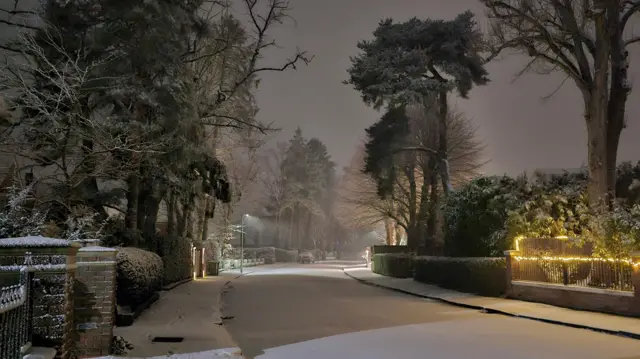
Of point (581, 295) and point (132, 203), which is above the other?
point (132, 203)

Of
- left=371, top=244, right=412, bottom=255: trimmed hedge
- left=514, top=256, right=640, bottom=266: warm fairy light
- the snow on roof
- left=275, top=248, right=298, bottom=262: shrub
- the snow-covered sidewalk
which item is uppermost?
the snow on roof

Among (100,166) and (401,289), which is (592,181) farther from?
(100,166)

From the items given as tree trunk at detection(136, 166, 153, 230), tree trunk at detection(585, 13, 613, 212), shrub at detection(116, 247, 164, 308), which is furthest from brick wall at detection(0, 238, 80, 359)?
tree trunk at detection(585, 13, 613, 212)

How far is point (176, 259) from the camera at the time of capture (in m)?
26.0

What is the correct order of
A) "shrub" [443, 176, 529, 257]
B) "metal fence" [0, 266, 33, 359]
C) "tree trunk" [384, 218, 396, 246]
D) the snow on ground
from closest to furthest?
"metal fence" [0, 266, 33, 359] → the snow on ground → "shrub" [443, 176, 529, 257] → "tree trunk" [384, 218, 396, 246]

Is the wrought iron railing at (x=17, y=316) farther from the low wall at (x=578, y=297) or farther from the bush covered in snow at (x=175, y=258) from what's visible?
the bush covered in snow at (x=175, y=258)

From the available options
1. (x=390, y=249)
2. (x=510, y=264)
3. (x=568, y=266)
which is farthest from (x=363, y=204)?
(x=568, y=266)

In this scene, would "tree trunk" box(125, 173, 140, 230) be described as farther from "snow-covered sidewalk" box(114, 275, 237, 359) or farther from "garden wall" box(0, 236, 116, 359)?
"garden wall" box(0, 236, 116, 359)

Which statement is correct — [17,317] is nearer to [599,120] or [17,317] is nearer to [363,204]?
[599,120]

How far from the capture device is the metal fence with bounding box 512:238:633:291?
15.0 meters

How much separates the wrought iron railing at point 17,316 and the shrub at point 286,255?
228 ft

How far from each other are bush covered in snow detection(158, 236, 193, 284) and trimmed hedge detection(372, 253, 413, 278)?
12671 mm

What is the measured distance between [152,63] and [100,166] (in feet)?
14.8

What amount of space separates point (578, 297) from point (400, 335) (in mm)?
7491
